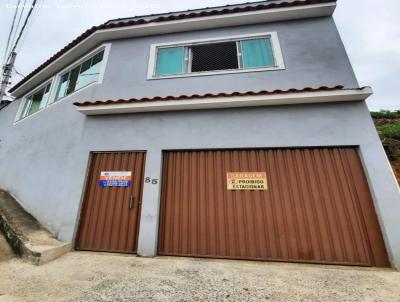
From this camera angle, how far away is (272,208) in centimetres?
424

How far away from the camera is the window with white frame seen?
8.62m

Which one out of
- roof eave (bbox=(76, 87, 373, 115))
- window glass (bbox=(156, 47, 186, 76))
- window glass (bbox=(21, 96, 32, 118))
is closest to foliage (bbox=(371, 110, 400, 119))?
roof eave (bbox=(76, 87, 373, 115))

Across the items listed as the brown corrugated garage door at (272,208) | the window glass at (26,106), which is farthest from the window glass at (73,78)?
the brown corrugated garage door at (272,208)

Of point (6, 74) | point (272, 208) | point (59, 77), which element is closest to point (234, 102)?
point (272, 208)

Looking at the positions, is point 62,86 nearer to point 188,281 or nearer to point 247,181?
point 247,181

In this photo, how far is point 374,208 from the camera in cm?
396

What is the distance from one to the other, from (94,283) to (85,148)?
3532mm

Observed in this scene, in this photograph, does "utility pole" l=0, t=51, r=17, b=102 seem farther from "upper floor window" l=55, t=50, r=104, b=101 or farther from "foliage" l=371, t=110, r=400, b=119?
"foliage" l=371, t=110, r=400, b=119

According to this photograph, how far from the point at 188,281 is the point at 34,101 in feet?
36.1

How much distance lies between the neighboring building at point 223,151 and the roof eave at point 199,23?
0.12ft

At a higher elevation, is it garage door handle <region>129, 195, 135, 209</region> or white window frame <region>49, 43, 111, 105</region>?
white window frame <region>49, 43, 111, 105</region>

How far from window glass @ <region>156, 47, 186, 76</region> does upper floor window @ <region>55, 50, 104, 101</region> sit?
2.12 m

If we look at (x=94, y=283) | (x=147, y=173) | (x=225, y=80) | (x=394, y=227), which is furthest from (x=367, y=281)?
(x=225, y=80)

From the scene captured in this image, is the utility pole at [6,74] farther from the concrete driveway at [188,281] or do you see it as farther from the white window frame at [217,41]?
the concrete driveway at [188,281]
